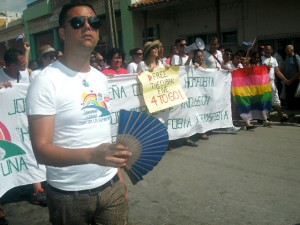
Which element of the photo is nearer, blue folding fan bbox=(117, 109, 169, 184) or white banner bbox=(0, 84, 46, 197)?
blue folding fan bbox=(117, 109, 169, 184)

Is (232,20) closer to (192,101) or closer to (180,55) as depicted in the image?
(180,55)

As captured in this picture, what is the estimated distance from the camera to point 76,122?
170cm

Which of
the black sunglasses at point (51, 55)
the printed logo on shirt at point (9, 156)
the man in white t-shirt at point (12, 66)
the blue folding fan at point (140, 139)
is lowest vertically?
the printed logo on shirt at point (9, 156)

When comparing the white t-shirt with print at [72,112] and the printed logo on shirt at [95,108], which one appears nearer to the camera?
the white t-shirt with print at [72,112]

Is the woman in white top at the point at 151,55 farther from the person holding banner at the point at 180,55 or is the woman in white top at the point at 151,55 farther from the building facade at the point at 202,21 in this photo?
the building facade at the point at 202,21

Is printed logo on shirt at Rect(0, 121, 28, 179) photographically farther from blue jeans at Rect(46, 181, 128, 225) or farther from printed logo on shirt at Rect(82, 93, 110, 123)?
printed logo on shirt at Rect(82, 93, 110, 123)

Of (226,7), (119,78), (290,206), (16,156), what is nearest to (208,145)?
(119,78)

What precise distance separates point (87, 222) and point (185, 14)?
13.7m

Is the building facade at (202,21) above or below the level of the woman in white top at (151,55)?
above

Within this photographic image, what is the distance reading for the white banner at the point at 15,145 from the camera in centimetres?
410

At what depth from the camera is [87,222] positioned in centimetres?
187

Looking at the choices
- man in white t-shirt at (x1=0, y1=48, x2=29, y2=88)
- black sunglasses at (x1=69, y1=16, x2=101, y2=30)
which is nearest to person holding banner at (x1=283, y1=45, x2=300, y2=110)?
man in white t-shirt at (x1=0, y1=48, x2=29, y2=88)

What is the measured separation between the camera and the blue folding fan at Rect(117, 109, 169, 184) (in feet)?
5.27

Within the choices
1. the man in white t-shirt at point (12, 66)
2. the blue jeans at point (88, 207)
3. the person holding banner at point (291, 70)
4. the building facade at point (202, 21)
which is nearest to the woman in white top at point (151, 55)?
the man in white t-shirt at point (12, 66)
